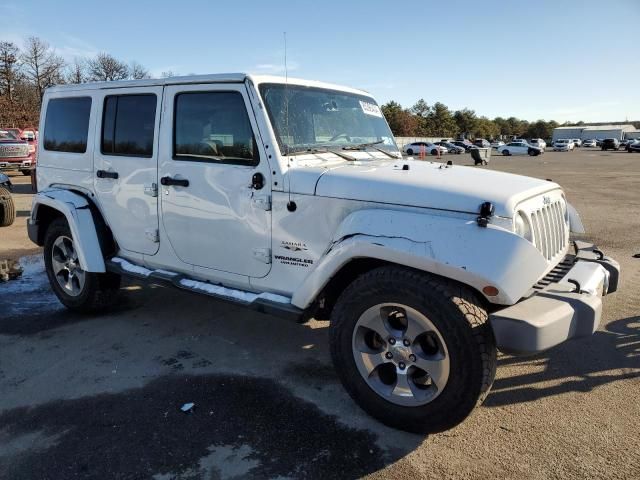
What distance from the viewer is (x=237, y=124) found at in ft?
11.8

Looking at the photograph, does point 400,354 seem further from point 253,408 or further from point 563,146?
point 563,146

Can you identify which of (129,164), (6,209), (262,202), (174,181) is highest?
(129,164)

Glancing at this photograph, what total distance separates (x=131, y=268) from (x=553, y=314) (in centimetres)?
334

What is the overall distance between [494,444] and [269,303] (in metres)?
1.62

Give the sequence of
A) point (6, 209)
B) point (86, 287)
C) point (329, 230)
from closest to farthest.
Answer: point (329, 230) < point (86, 287) < point (6, 209)

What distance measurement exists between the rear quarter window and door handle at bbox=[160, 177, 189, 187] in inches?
48.7

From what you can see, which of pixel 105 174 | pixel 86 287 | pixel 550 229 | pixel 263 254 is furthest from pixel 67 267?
pixel 550 229

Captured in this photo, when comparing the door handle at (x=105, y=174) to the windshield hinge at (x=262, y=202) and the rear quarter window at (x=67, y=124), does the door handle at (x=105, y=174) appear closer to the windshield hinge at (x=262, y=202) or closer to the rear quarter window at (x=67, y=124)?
the rear quarter window at (x=67, y=124)

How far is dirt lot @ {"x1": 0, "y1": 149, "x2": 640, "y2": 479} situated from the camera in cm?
273

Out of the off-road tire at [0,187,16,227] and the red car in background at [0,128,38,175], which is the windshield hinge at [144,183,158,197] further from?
the red car in background at [0,128,38,175]

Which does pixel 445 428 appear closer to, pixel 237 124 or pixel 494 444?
pixel 494 444

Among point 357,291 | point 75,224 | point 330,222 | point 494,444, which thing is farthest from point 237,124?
point 494,444

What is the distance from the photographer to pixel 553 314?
268 cm

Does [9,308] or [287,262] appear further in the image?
[9,308]
